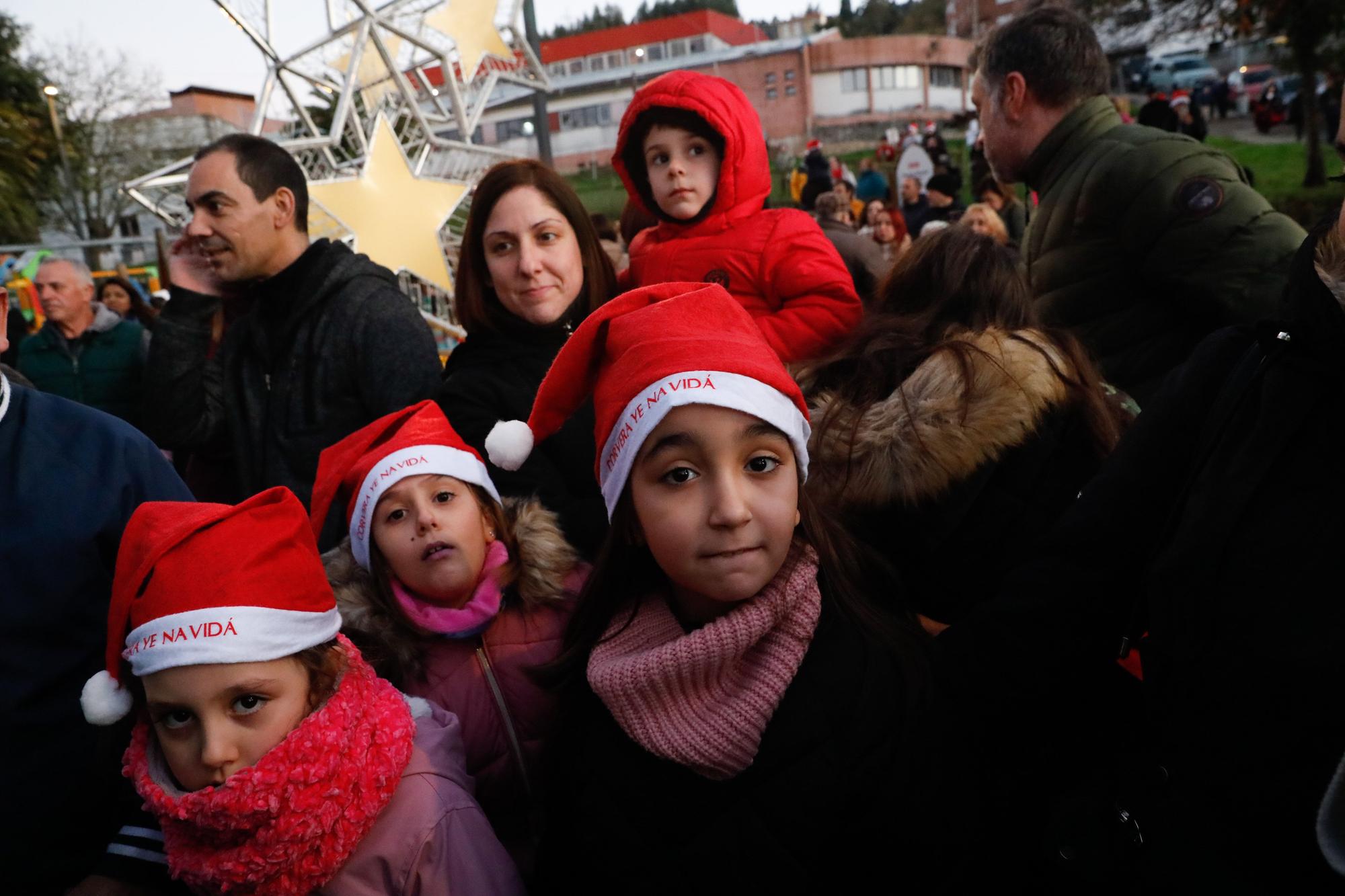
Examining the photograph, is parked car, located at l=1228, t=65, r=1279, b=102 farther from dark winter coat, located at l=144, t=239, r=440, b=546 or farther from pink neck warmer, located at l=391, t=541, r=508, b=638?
pink neck warmer, located at l=391, t=541, r=508, b=638

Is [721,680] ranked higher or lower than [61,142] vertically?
lower

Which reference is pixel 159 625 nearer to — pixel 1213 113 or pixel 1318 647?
pixel 1318 647

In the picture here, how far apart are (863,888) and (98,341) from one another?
19.1ft

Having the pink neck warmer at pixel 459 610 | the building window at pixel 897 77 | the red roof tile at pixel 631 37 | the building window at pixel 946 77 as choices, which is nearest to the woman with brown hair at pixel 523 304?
the pink neck warmer at pixel 459 610

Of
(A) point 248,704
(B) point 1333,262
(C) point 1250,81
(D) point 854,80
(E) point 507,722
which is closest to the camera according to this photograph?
(B) point 1333,262

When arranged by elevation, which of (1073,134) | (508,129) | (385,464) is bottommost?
(385,464)

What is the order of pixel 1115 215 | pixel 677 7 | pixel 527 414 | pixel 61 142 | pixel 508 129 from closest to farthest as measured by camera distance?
pixel 527 414
pixel 1115 215
pixel 61 142
pixel 508 129
pixel 677 7

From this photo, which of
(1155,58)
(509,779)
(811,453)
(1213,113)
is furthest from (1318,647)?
(1155,58)

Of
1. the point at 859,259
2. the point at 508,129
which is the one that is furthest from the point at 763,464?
the point at 508,129

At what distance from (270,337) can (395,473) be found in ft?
4.30

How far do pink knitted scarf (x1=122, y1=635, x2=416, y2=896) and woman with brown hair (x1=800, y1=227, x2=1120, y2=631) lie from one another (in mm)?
1078

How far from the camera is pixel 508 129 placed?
152ft

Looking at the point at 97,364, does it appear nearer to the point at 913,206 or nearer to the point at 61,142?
the point at 913,206

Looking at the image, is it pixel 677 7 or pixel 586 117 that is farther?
pixel 677 7
